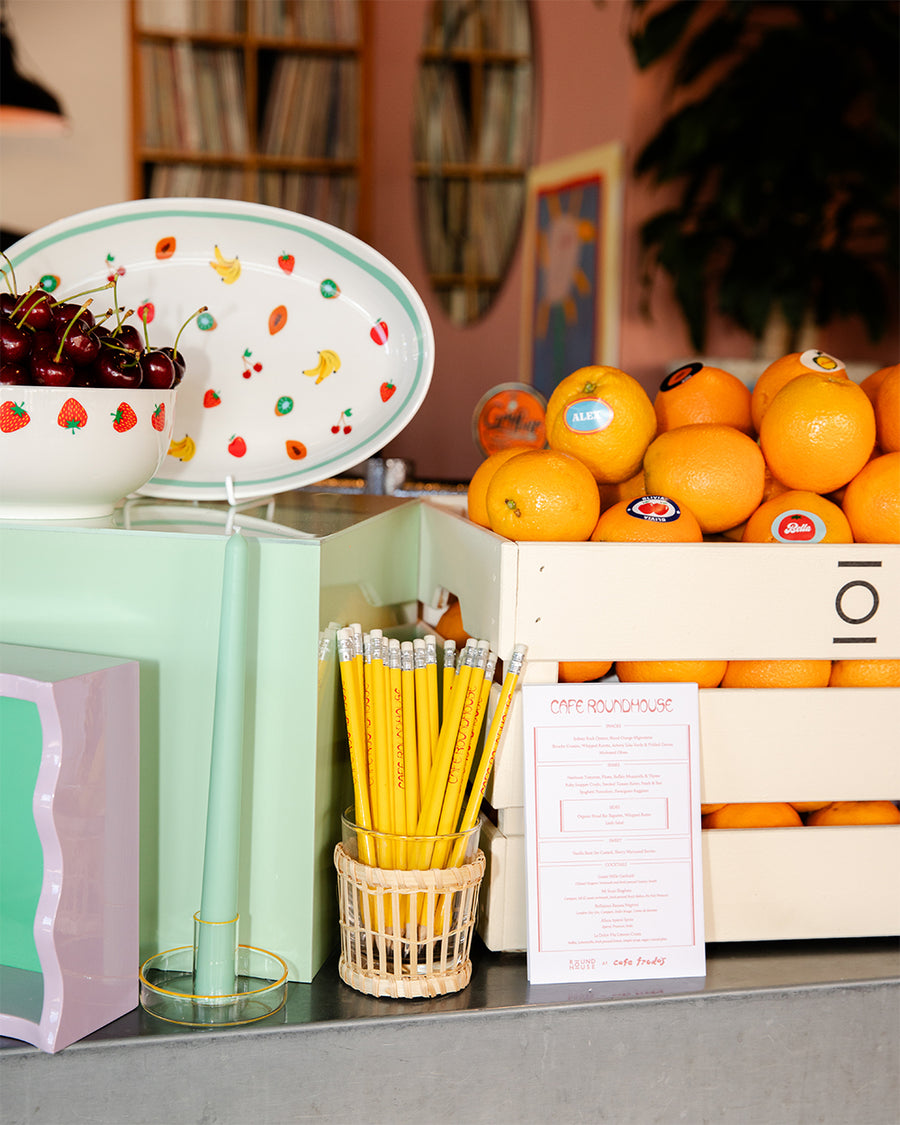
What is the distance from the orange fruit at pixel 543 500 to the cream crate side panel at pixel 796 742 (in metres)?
0.16

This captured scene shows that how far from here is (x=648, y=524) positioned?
89cm

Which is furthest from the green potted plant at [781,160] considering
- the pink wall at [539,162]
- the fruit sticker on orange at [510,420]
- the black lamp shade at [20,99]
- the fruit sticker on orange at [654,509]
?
the black lamp shade at [20,99]

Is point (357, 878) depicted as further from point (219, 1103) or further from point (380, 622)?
point (380, 622)

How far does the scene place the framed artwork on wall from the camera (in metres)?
3.11

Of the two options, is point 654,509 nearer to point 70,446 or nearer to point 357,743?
point 357,743

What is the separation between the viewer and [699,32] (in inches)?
111

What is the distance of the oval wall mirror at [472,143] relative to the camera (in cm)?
392

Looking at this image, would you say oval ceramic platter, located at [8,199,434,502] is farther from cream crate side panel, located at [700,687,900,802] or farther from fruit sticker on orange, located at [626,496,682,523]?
cream crate side panel, located at [700,687,900,802]

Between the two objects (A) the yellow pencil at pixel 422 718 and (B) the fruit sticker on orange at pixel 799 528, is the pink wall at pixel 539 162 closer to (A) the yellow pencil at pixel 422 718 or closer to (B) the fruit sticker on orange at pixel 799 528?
(B) the fruit sticker on orange at pixel 799 528

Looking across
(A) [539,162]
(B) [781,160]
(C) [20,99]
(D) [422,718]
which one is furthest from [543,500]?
(C) [20,99]

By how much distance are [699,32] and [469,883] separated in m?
2.54

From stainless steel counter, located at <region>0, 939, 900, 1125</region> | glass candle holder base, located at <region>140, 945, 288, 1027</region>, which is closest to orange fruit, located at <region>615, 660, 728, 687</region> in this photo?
stainless steel counter, located at <region>0, 939, 900, 1125</region>

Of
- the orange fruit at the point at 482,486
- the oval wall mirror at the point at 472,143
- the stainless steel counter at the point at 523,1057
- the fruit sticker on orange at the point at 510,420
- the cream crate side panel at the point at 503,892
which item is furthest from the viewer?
the oval wall mirror at the point at 472,143

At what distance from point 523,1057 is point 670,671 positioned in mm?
296
